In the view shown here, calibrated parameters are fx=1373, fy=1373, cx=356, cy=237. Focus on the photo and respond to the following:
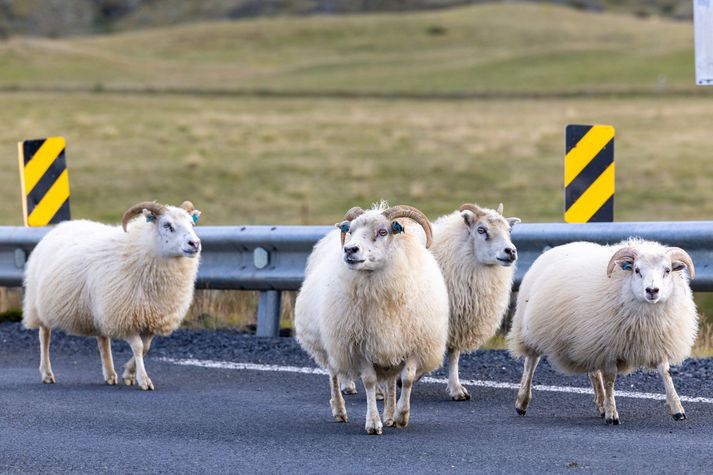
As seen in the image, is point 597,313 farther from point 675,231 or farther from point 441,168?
point 441,168

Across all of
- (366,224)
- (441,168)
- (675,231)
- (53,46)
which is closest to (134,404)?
(366,224)

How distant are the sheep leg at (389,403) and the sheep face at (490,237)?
5.06 ft

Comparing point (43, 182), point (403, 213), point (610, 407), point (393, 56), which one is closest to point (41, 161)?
point (43, 182)

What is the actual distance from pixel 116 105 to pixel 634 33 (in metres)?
69.8

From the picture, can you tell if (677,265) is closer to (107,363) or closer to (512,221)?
(512,221)

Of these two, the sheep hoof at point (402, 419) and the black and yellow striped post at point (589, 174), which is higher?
the black and yellow striped post at point (589, 174)

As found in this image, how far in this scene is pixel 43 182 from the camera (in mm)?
13438

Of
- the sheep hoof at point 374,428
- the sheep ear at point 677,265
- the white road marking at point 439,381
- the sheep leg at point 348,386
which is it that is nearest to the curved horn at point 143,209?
the white road marking at point 439,381

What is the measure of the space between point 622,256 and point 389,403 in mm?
1688

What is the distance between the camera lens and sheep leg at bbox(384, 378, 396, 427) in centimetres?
823

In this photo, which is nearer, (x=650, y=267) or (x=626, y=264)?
(x=650, y=267)

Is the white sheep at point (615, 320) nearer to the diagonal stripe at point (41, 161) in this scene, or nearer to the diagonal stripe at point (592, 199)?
the diagonal stripe at point (592, 199)

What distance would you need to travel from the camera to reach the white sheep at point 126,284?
10.4 meters

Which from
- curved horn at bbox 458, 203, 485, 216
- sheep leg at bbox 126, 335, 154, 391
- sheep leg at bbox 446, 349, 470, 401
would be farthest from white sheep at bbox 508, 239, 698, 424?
sheep leg at bbox 126, 335, 154, 391
